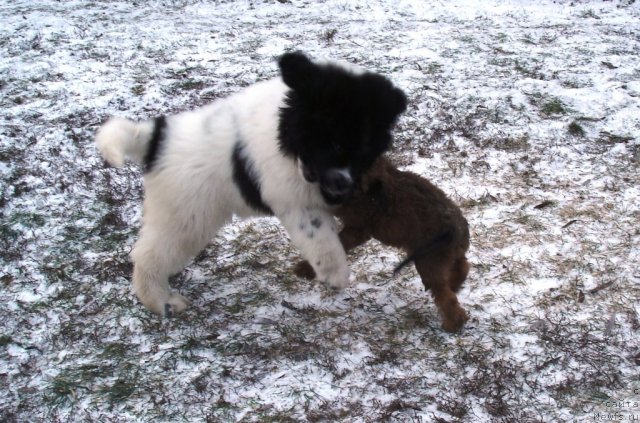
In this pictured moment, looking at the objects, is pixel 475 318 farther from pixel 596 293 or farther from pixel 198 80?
pixel 198 80

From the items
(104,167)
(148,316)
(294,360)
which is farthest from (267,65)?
(294,360)

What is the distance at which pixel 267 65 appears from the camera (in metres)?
7.89

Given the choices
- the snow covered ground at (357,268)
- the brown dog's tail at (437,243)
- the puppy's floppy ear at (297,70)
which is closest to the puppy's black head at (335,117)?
the puppy's floppy ear at (297,70)

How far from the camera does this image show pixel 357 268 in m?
4.49

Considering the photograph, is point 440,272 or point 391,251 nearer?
point 440,272

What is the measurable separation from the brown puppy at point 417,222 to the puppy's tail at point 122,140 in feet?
4.35

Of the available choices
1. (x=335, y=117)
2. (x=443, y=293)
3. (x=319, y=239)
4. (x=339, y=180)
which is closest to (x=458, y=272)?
(x=443, y=293)

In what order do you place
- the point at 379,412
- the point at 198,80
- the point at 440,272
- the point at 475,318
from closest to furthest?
the point at 379,412
the point at 440,272
the point at 475,318
the point at 198,80

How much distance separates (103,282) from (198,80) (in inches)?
149

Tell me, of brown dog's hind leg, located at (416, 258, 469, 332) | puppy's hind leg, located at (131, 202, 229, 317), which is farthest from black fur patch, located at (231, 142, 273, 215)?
brown dog's hind leg, located at (416, 258, 469, 332)

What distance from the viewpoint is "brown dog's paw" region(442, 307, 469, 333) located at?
367 cm

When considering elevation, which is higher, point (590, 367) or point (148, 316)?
point (590, 367)

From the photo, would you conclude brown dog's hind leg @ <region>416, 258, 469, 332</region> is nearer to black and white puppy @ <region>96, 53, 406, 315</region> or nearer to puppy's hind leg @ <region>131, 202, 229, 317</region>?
black and white puppy @ <region>96, 53, 406, 315</region>

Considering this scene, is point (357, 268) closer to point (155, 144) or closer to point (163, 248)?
point (163, 248)
